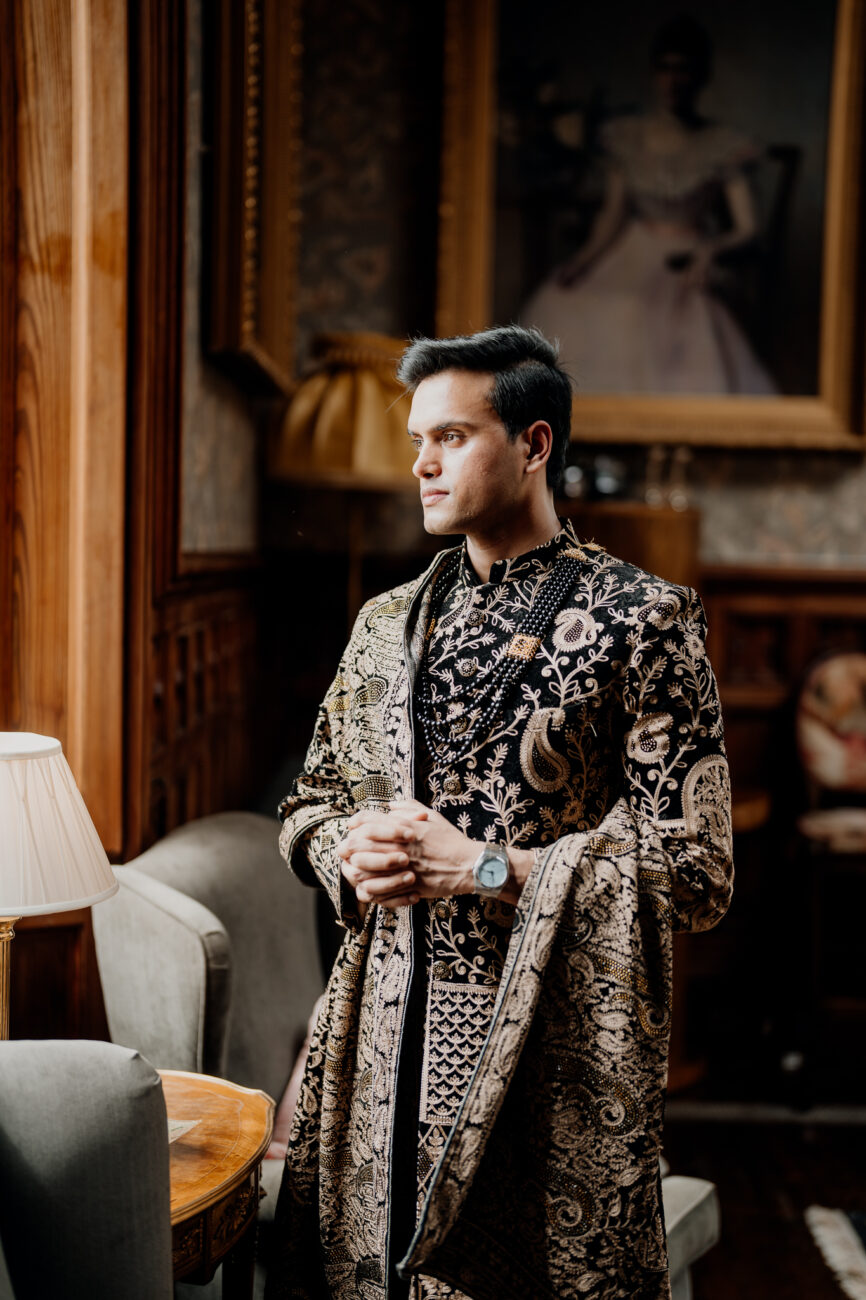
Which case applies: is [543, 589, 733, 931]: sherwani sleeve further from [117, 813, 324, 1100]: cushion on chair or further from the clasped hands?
[117, 813, 324, 1100]: cushion on chair

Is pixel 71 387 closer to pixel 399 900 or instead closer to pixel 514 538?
pixel 514 538

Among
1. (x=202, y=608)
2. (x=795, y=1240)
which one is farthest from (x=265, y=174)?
(x=795, y=1240)

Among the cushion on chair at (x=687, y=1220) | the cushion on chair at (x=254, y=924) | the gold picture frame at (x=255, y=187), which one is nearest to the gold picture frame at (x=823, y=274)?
the gold picture frame at (x=255, y=187)

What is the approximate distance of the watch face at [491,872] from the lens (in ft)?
4.19

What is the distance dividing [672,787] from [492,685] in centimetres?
25

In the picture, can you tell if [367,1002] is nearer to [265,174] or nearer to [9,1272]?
[9,1272]

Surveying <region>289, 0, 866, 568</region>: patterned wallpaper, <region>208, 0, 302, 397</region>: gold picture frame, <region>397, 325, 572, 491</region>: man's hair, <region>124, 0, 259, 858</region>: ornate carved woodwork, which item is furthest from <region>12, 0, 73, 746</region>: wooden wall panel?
<region>289, 0, 866, 568</region>: patterned wallpaper

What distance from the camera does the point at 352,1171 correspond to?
147 cm

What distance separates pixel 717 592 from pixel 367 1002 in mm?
2818

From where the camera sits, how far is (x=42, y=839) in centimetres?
155

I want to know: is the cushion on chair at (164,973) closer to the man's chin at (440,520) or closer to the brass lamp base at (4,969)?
the brass lamp base at (4,969)

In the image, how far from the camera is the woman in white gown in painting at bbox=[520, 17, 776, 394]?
382 cm

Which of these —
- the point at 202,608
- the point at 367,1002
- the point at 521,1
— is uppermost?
the point at 521,1

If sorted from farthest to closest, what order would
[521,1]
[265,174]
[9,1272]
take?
[521,1]
[265,174]
[9,1272]
